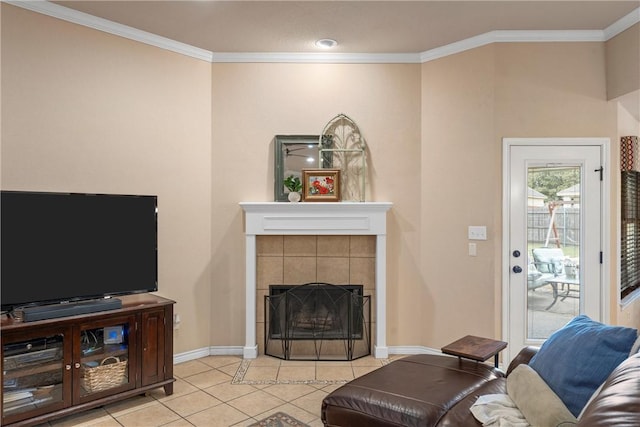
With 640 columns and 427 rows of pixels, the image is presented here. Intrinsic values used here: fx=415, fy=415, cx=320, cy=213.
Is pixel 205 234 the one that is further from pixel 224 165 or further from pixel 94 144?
pixel 94 144

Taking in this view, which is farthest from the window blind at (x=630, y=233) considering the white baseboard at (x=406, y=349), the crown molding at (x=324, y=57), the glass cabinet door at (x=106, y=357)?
the glass cabinet door at (x=106, y=357)

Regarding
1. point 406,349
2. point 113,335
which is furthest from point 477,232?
point 113,335

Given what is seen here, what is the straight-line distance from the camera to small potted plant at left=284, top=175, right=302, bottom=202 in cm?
396

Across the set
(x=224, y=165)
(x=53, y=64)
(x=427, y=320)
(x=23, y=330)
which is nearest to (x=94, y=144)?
(x=53, y=64)

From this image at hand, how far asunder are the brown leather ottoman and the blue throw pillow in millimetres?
356

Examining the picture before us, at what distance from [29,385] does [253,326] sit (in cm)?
182

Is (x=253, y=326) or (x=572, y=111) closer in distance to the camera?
(x=572, y=111)

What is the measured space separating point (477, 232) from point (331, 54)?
86.1 inches

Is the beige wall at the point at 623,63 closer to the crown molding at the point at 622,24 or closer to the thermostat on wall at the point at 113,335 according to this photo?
the crown molding at the point at 622,24

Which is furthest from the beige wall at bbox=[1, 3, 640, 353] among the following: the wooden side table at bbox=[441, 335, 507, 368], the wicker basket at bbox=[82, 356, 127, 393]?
the wooden side table at bbox=[441, 335, 507, 368]

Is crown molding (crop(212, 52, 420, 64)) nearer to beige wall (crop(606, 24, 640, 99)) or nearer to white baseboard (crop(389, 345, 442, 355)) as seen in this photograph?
beige wall (crop(606, 24, 640, 99))

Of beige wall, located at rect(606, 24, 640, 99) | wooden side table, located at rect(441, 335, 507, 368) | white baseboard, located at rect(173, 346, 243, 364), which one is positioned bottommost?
white baseboard, located at rect(173, 346, 243, 364)

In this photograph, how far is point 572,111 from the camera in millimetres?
3574

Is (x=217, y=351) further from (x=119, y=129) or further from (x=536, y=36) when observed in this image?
(x=536, y=36)
